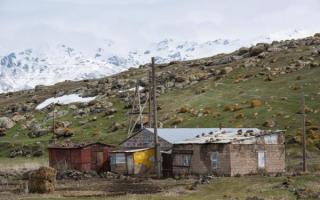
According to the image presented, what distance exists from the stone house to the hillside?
3612 millimetres

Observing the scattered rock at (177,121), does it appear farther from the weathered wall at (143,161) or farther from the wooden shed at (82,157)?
the weathered wall at (143,161)

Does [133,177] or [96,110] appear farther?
[96,110]

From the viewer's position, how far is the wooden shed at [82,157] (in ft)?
252

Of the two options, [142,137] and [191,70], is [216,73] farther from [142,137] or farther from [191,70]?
[142,137]

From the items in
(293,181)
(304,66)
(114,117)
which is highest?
(304,66)

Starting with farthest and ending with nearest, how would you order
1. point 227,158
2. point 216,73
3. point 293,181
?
point 216,73 < point 227,158 < point 293,181

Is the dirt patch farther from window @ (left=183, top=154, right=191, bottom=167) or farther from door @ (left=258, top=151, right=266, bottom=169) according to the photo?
door @ (left=258, top=151, right=266, bottom=169)

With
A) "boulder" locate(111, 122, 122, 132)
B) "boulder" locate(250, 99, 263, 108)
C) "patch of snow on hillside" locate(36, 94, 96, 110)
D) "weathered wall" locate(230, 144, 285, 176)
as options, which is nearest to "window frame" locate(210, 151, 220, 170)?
"weathered wall" locate(230, 144, 285, 176)

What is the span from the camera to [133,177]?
227 ft

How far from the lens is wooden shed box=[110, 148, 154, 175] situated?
7225 cm

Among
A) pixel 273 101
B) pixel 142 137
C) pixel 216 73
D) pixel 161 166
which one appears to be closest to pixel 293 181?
pixel 161 166

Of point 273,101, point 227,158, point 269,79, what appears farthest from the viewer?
point 269,79

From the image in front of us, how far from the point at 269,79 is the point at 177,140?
48123 millimetres

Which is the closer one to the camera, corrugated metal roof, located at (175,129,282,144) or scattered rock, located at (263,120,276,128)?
corrugated metal roof, located at (175,129,282,144)
